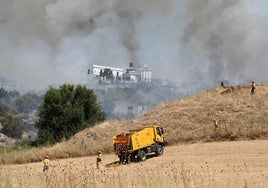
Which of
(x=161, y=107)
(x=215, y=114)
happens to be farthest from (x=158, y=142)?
(x=161, y=107)

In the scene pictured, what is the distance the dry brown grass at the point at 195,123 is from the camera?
42469 mm

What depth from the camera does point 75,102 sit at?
79750 millimetres

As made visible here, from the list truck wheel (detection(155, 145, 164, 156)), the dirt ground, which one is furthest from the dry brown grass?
truck wheel (detection(155, 145, 164, 156))

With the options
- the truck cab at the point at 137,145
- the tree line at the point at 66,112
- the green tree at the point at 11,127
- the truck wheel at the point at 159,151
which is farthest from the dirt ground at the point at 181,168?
the green tree at the point at 11,127

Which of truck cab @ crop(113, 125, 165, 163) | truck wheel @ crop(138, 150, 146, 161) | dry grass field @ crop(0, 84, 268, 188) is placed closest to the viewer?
dry grass field @ crop(0, 84, 268, 188)

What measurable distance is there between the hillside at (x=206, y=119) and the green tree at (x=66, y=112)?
66.2 ft

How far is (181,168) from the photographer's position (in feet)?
70.8

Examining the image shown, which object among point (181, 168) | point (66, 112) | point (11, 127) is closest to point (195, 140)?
point (181, 168)

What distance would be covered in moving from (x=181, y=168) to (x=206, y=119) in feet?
88.0

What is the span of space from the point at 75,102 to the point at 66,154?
1447 inches

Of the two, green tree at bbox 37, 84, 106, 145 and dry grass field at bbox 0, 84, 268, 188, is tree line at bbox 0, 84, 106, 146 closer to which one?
green tree at bbox 37, 84, 106, 145

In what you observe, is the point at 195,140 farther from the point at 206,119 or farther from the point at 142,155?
the point at 142,155

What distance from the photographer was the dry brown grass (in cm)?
4247

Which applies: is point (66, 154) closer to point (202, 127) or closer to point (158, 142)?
point (158, 142)
